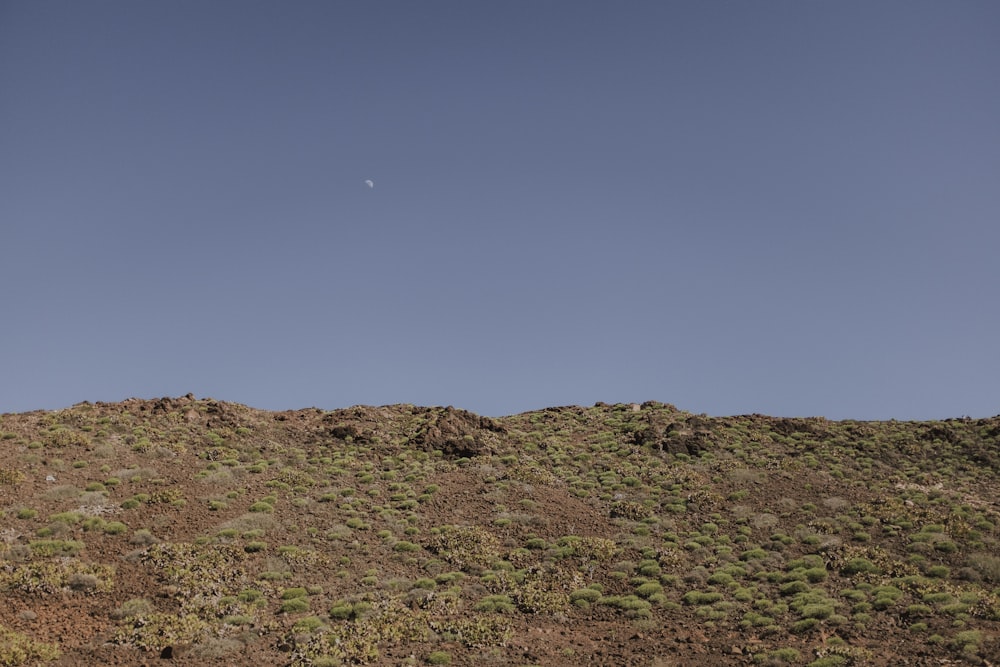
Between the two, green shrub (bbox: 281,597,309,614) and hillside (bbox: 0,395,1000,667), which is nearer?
hillside (bbox: 0,395,1000,667)

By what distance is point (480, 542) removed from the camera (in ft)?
101

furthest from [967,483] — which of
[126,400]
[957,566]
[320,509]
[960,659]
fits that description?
[126,400]

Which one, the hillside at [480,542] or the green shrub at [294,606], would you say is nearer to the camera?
the hillside at [480,542]

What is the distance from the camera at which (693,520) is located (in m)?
34.7

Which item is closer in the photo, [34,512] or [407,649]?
[407,649]

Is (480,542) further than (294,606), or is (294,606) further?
(480,542)

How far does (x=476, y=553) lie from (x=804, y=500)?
68.2 ft

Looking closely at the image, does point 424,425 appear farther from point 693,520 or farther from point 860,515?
point 860,515

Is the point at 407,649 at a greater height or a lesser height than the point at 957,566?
lesser

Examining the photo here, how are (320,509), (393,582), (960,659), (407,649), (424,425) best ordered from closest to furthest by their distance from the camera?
(960,659), (407,649), (393,582), (320,509), (424,425)

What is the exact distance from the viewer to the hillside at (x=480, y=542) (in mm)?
21078

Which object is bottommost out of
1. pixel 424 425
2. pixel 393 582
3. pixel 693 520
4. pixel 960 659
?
pixel 960 659

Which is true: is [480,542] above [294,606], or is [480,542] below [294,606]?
above

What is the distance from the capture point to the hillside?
69.2 ft
